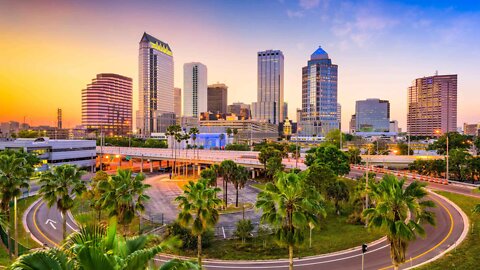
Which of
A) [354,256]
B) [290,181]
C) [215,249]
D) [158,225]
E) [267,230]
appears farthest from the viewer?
[158,225]

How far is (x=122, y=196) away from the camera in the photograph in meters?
28.9

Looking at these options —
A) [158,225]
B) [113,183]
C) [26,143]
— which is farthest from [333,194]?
[26,143]

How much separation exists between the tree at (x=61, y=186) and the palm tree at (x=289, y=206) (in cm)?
2194

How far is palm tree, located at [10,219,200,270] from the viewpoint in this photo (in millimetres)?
6914

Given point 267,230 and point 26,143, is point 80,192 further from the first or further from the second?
point 26,143

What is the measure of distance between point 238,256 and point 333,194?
2194cm

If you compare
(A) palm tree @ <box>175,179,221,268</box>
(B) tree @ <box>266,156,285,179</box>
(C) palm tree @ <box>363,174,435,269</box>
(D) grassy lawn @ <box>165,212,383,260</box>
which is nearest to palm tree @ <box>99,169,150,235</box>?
(A) palm tree @ <box>175,179,221,268</box>

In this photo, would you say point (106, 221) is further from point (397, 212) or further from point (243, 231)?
point (397, 212)

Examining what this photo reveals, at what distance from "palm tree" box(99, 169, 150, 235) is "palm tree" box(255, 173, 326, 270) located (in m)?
14.6

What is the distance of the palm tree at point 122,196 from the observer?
28719 millimetres

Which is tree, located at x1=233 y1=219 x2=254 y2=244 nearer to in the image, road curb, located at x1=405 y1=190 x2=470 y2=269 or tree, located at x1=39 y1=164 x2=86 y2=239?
road curb, located at x1=405 y1=190 x2=470 y2=269

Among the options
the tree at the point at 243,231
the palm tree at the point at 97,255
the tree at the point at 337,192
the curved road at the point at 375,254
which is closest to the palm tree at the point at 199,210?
the curved road at the point at 375,254

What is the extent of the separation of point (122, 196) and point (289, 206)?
17.0 metres

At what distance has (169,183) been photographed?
8675cm
